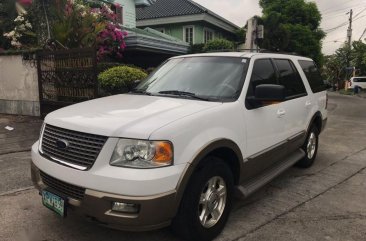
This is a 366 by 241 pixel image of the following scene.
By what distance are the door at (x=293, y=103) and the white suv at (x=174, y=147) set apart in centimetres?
11

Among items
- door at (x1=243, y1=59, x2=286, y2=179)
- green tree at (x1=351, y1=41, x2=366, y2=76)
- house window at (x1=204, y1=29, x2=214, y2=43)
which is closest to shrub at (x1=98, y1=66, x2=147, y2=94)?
door at (x1=243, y1=59, x2=286, y2=179)

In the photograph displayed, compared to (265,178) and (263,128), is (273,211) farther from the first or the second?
(263,128)

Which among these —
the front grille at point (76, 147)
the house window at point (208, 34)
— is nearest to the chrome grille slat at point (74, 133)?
Answer: the front grille at point (76, 147)

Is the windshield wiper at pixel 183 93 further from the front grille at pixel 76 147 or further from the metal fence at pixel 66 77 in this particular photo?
the metal fence at pixel 66 77

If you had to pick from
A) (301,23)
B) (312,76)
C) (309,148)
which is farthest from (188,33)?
(309,148)

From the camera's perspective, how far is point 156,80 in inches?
180

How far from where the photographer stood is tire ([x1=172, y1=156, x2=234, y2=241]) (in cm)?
311

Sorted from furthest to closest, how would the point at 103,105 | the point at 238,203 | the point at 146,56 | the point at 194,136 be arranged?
the point at 146,56
the point at 238,203
the point at 103,105
the point at 194,136

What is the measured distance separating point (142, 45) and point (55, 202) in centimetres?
1010

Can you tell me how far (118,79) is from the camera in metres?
9.25

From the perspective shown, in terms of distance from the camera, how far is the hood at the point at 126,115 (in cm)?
294

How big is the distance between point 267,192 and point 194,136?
218cm

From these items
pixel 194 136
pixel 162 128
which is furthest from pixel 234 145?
pixel 162 128

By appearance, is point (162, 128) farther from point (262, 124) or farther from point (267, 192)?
point (267, 192)
